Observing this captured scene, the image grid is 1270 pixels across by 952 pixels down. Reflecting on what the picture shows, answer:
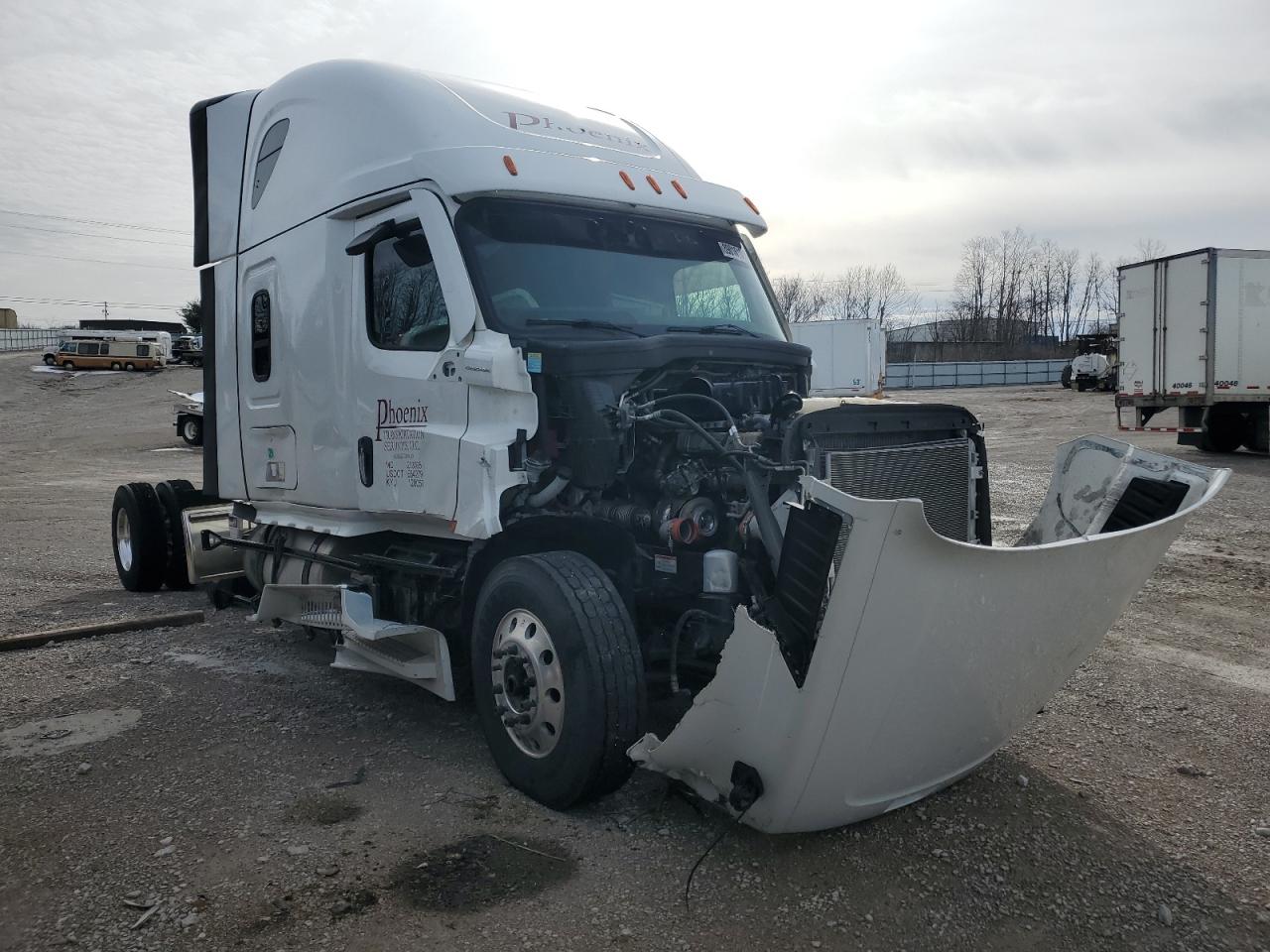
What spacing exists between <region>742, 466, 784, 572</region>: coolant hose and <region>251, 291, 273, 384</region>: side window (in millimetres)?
3508

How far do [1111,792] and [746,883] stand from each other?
1.80 m

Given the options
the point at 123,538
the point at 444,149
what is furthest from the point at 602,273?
the point at 123,538

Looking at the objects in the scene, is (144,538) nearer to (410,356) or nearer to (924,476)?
(410,356)

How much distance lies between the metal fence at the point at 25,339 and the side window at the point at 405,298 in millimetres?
80009

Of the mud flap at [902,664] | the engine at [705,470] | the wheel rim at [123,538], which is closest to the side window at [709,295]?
the engine at [705,470]

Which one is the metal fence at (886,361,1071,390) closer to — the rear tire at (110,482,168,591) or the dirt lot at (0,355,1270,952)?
the rear tire at (110,482,168,591)

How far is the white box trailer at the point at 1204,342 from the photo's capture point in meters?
17.5

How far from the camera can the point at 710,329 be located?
5004 mm

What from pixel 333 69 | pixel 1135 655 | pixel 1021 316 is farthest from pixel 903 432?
pixel 1021 316

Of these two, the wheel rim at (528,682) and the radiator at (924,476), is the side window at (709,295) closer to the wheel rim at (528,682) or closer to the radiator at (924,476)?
the radiator at (924,476)

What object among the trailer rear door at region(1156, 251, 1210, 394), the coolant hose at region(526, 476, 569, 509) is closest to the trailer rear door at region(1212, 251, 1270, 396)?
the trailer rear door at region(1156, 251, 1210, 394)

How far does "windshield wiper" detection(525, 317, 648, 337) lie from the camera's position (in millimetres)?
4535

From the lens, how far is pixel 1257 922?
3.34 meters

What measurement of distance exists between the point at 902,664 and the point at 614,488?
169 centimetres
